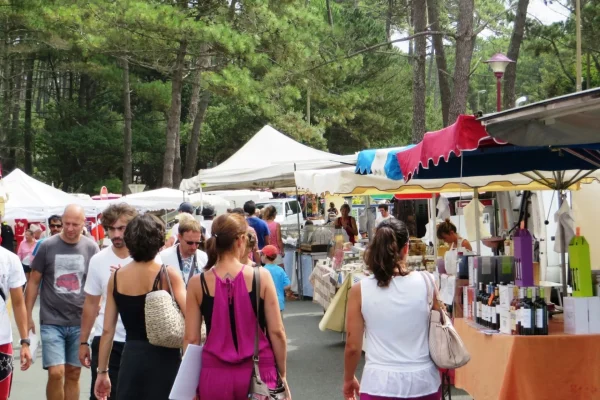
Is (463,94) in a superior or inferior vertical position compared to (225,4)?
inferior

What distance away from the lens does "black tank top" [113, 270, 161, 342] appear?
15.4ft

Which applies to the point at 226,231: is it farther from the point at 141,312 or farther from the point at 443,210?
the point at 443,210

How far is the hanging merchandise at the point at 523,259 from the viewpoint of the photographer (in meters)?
6.25

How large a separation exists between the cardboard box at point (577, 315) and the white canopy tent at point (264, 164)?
804cm

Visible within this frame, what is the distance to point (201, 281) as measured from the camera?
4266 millimetres

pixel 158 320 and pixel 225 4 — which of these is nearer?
pixel 158 320

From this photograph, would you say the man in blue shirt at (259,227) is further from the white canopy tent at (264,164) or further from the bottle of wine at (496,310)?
the bottle of wine at (496,310)

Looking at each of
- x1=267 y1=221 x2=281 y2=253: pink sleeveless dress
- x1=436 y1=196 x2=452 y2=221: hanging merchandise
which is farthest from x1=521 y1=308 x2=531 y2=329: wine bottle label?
x1=267 y1=221 x2=281 y2=253: pink sleeveless dress

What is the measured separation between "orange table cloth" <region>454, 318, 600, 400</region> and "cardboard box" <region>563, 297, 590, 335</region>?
2.1 inches

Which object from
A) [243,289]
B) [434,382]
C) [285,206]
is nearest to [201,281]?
[243,289]

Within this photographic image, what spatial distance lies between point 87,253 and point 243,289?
291cm

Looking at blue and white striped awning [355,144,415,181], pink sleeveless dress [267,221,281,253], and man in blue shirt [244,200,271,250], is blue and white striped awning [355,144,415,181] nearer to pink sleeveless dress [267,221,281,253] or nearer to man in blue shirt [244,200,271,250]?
man in blue shirt [244,200,271,250]

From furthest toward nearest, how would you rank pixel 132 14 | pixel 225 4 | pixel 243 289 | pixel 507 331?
1. pixel 225 4
2. pixel 132 14
3. pixel 507 331
4. pixel 243 289

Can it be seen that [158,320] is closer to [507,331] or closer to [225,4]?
[507,331]
